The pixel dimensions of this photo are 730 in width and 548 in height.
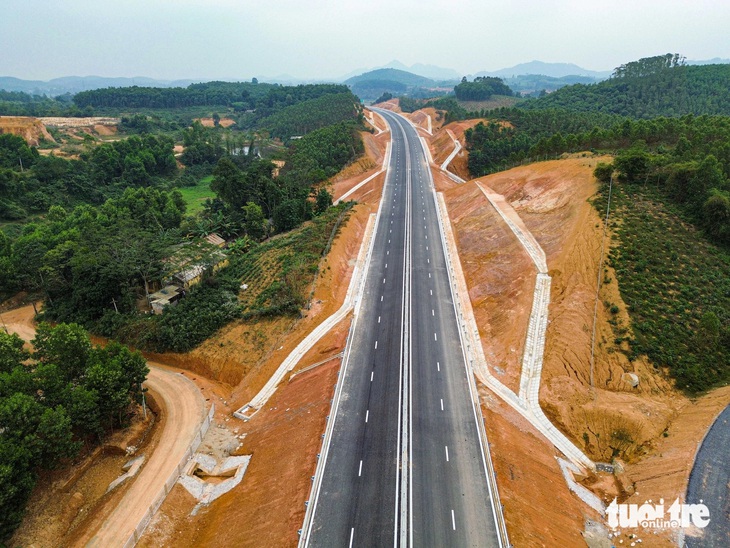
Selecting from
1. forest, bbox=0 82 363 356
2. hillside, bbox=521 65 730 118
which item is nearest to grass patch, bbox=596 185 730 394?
forest, bbox=0 82 363 356

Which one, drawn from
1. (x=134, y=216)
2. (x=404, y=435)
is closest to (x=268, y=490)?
(x=404, y=435)

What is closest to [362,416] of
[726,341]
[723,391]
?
[723,391]

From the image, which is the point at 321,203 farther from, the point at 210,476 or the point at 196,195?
the point at 210,476

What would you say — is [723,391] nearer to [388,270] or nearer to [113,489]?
[388,270]

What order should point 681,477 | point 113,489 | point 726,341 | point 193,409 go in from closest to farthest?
1. point 681,477
2. point 113,489
3. point 726,341
4. point 193,409

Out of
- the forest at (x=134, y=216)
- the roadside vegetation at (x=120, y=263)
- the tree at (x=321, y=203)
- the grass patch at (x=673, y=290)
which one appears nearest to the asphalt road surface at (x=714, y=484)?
the grass patch at (x=673, y=290)

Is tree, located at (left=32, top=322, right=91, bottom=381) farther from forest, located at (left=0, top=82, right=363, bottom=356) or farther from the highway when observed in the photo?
the highway

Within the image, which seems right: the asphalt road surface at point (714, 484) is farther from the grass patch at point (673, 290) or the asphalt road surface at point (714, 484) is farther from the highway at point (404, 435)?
the highway at point (404, 435)
